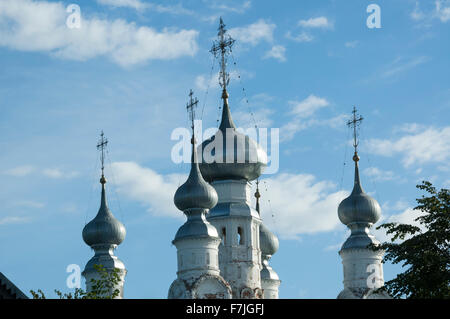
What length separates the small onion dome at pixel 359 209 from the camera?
57.8 meters

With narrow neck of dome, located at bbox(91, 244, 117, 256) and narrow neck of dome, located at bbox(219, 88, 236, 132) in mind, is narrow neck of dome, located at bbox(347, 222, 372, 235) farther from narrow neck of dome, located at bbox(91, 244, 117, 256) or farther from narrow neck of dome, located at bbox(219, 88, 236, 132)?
narrow neck of dome, located at bbox(91, 244, 117, 256)

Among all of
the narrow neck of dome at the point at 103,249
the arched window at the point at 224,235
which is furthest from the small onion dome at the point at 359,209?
the narrow neck of dome at the point at 103,249

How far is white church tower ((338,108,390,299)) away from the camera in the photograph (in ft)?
187

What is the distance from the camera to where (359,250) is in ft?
188

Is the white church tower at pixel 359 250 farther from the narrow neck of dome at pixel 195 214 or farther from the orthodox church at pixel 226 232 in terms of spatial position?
the narrow neck of dome at pixel 195 214

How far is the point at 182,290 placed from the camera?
49438mm

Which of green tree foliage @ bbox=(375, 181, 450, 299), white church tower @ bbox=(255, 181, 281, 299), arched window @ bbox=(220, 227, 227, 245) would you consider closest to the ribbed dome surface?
white church tower @ bbox=(255, 181, 281, 299)

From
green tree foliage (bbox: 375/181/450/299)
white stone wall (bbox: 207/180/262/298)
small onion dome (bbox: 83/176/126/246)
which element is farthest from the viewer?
small onion dome (bbox: 83/176/126/246)

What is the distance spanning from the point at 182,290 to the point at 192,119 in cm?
885

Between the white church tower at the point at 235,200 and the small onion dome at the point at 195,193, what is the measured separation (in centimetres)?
308

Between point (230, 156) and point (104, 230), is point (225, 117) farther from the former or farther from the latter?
point (104, 230)

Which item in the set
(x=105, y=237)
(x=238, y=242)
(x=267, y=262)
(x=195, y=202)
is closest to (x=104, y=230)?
(x=105, y=237)
